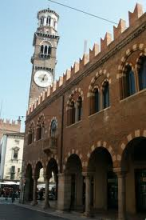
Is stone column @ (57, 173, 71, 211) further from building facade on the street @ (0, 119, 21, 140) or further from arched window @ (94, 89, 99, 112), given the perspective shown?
building facade on the street @ (0, 119, 21, 140)

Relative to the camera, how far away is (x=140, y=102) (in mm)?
11719

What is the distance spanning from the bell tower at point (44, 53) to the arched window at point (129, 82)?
28049mm

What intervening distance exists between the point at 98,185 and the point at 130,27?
10384 mm

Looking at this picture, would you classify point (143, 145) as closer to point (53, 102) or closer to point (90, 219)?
point (90, 219)

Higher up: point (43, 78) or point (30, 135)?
point (43, 78)

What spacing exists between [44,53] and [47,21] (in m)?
8.03

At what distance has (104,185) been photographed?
18375 mm

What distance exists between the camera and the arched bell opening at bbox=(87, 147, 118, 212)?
1792 cm

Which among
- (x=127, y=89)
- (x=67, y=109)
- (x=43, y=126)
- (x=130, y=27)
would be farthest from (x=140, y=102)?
(x=43, y=126)

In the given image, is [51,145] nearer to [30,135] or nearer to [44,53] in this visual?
[30,135]

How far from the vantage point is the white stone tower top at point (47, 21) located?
1951 inches

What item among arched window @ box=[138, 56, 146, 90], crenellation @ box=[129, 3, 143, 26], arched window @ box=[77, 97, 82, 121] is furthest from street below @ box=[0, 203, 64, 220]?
crenellation @ box=[129, 3, 143, 26]

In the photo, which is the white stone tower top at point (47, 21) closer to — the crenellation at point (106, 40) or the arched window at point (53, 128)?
the arched window at point (53, 128)

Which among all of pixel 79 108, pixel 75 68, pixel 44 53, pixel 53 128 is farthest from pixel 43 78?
pixel 79 108
